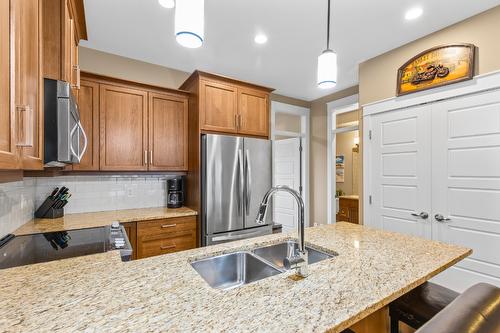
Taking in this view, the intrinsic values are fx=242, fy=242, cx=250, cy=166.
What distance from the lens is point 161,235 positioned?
2.52m

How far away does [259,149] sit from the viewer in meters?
3.03

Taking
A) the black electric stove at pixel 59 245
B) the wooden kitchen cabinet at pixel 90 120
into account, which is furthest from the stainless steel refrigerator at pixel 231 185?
the wooden kitchen cabinet at pixel 90 120

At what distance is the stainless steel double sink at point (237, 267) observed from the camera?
1.29m

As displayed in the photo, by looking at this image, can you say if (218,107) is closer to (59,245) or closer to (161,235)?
(161,235)

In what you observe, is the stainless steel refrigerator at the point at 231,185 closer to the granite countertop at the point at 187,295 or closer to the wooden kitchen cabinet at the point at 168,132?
A: the wooden kitchen cabinet at the point at 168,132

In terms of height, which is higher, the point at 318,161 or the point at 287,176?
the point at 318,161

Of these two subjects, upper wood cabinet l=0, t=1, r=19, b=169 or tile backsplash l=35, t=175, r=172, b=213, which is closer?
upper wood cabinet l=0, t=1, r=19, b=169

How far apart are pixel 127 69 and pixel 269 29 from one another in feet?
5.92

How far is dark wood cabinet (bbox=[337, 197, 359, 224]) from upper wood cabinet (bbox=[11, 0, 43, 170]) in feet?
15.8

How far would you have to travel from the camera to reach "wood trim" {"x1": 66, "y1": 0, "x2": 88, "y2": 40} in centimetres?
171

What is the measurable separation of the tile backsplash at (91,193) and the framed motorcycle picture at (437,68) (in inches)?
121

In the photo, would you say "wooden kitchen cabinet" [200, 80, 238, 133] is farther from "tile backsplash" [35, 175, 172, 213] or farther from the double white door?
the double white door

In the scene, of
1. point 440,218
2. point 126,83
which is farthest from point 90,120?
point 440,218

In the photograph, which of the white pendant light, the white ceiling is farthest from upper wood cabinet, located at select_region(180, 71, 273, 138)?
the white pendant light
